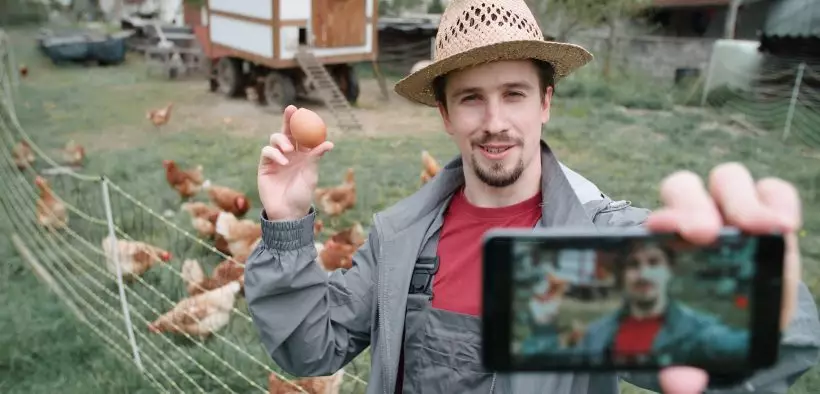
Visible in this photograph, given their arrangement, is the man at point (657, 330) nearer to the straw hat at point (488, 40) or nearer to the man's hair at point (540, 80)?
the straw hat at point (488, 40)

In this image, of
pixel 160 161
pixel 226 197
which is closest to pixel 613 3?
pixel 160 161

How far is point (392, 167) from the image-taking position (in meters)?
8.68

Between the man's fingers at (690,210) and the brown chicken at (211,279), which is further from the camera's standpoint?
the brown chicken at (211,279)

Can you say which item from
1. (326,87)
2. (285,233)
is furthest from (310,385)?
(326,87)

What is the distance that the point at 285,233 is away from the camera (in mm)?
1538

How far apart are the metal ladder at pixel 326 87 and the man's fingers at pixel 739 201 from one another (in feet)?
37.3

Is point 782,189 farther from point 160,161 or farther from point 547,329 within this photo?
point 160,161

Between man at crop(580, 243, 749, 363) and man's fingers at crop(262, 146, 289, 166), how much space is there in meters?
0.85

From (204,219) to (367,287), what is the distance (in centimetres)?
380

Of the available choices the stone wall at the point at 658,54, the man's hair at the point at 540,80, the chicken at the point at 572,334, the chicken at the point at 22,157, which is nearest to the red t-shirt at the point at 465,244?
the man's hair at the point at 540,80

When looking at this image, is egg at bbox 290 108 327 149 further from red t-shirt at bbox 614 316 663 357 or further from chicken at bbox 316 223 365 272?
chicken at bbox 316 223 365 272

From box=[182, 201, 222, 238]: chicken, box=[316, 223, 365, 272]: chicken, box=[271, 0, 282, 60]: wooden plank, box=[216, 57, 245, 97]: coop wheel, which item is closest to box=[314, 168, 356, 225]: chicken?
box=[182, 201, 222, 238]: chicken

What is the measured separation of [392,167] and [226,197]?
134 inches

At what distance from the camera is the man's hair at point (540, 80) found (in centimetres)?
178
